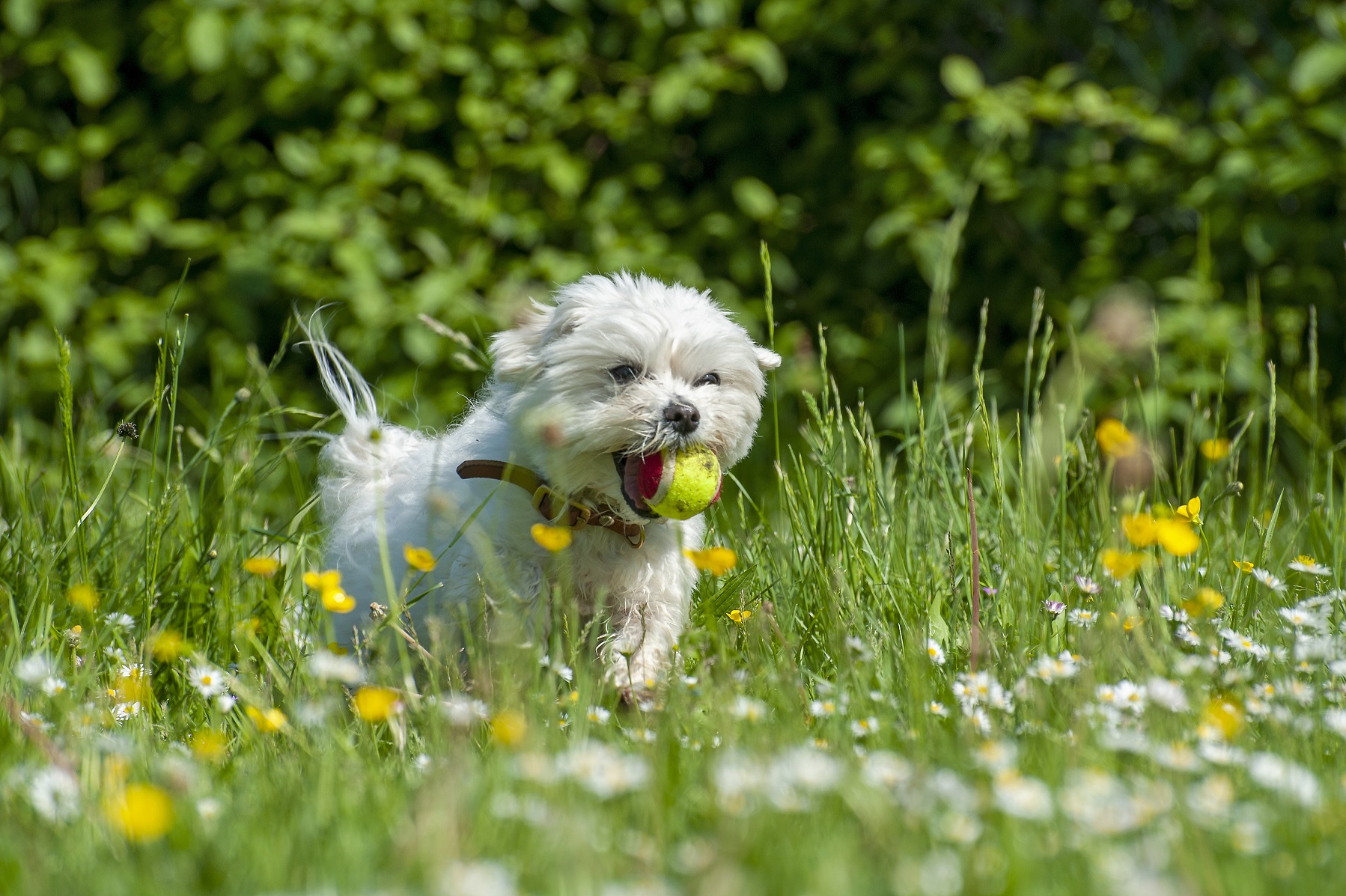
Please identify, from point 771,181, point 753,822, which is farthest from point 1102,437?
point 771,181

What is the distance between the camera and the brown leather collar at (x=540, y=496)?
2.68 meters

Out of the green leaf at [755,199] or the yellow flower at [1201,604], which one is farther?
the green leaf at [755,199]

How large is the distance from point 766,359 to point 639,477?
506 mm

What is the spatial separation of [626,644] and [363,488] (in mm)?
852

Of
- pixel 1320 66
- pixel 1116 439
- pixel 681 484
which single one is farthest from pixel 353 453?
pixel 1320 66

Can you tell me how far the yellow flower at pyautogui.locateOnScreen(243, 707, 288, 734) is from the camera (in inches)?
75.1

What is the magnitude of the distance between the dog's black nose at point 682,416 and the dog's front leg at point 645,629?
0.40 meters

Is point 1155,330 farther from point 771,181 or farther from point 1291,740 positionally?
point 771,181

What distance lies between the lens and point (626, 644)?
2.65 metres

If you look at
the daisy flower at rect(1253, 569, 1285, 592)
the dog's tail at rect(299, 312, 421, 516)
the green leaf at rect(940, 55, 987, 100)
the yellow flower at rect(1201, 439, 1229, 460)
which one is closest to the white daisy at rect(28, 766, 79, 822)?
the dog's tail at rect(299, 312, 421, 516)

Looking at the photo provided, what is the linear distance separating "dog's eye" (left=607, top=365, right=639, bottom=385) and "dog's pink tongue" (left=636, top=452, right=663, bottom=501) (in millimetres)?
179

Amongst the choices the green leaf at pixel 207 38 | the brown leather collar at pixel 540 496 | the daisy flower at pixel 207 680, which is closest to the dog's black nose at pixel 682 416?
the brown leather collar at pixel 540 496

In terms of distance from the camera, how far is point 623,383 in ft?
8.72

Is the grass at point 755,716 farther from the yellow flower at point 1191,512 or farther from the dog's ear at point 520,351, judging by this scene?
the dog's ear at point 520,351
